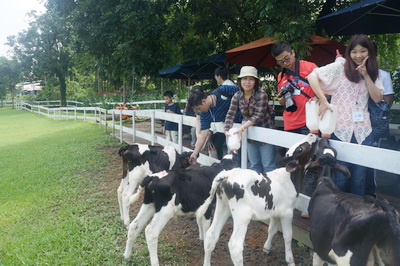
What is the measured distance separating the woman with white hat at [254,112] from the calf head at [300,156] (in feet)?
2.44

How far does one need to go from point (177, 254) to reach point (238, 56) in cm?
529

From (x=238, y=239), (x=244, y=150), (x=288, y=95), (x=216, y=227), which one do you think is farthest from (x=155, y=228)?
(x=288, y=95)

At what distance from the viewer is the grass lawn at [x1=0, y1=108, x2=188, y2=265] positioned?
3805 millimetres

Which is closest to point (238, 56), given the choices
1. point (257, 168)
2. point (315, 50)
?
point (315, 50)

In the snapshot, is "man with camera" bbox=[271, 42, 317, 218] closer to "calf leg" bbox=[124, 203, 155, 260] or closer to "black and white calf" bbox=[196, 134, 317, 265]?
"black and white calf" bbox=[196, 134, 317, 265]

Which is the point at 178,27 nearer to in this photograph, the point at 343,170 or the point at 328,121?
the point at 328,121

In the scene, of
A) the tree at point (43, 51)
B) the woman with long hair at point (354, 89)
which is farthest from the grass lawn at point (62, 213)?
the tree at point (43, 51)

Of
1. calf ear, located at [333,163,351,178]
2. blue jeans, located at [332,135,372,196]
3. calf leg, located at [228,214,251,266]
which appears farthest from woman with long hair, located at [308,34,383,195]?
calf leg, located at [228,214,251,266]

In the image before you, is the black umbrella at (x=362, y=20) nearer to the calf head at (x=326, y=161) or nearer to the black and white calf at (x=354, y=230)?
the calf head at (x=326, y=161)

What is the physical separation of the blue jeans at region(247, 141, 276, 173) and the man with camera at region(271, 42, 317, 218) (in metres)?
0.38

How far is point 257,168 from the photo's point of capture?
13.6 ft

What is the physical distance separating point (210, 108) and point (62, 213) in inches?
111

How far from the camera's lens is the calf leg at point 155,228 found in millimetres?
3283

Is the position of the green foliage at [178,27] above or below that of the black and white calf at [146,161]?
above
